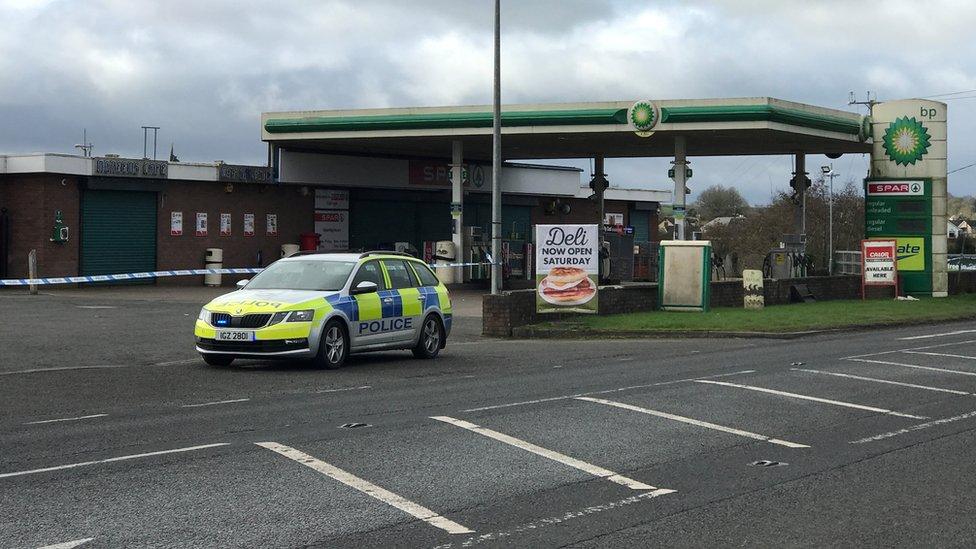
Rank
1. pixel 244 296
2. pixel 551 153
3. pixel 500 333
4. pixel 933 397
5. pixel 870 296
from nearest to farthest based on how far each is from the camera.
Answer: pixel 933 397
pixel 244 296
pixel 500 333
pixel 870 296
pixel 551 153

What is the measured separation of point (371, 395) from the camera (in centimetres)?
1300

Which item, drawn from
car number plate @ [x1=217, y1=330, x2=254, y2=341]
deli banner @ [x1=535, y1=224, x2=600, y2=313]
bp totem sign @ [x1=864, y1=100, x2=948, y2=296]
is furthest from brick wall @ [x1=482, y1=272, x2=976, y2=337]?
car number plate @ [x1=217, y1=330, x2=254, y2=341]

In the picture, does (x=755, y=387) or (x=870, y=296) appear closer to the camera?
(x=755, y=387)

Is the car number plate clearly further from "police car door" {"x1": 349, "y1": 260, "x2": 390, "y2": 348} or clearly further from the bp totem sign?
the bp totem sign

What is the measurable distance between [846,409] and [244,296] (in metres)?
7.87

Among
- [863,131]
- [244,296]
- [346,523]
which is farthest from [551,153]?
[346,523]

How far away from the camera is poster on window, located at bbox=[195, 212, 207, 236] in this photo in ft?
130

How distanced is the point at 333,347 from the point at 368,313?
35.6 inches

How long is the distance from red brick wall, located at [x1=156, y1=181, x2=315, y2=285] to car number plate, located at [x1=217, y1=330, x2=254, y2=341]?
24118mm

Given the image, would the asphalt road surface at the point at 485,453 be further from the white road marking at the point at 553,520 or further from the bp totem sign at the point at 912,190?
the bp totem sign at the point at 912,190

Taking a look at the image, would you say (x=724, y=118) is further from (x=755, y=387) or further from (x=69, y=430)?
(x=69, y=430)

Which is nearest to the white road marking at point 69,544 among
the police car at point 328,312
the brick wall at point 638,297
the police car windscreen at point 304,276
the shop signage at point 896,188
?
the police car at point 328,312

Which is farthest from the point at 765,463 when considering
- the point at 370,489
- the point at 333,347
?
the point at 333,347

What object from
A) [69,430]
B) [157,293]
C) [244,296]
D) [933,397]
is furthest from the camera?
[157,293]
